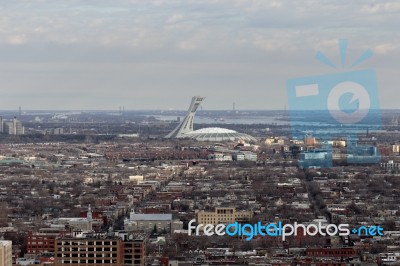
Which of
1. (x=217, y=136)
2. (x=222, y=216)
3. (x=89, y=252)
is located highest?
(x=89, y=252)

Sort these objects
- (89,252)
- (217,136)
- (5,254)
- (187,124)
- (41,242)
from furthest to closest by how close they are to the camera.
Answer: (187,124)
(217,136)
(41,242)
(89,252)
(5,254)

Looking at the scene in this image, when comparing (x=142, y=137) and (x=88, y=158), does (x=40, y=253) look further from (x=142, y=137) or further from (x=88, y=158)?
(x=142, y=137)

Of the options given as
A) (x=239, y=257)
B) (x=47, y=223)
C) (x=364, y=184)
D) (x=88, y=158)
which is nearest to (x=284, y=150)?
(x=88, y=158)

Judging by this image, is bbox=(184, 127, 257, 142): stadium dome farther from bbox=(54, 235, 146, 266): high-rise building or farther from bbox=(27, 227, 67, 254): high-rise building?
bbox=(54, 235, 146, 266): high-rise building

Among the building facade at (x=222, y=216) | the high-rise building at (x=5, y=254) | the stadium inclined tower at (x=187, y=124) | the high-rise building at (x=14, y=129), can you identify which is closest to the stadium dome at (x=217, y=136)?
the stadium inclined tower at (x=187, y=124)

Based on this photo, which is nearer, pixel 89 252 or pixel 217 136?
pixel 89 252

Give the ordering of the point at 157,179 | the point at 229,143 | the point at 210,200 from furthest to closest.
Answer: the point at 229,143
the point at 157,179
the point at 210,200

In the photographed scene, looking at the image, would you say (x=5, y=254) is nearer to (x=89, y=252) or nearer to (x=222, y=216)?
(x=89, y=252)

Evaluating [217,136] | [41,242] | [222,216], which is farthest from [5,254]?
[217,136]

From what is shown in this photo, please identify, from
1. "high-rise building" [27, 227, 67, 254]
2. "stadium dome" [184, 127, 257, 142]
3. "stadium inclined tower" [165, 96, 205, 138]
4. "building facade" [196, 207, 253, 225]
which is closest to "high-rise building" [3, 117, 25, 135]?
"stadium inclined tower" [165, 96, 205, 138]
